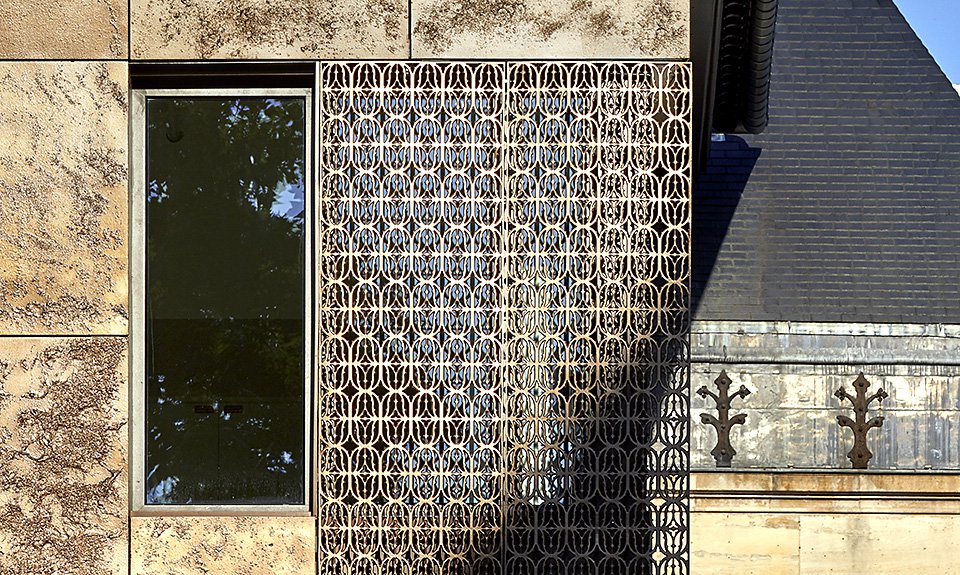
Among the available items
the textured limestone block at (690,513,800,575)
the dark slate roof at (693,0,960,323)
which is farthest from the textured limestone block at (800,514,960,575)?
the dark slate roof at (693,0,960,323)

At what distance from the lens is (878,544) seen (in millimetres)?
13812

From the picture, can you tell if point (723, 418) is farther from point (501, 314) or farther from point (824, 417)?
point (501, 314)

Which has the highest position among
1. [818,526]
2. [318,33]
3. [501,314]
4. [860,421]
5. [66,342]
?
[318,33]

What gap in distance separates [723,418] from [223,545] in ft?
40.5

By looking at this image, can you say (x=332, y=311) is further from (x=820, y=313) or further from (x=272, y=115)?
(x=820, y=313)

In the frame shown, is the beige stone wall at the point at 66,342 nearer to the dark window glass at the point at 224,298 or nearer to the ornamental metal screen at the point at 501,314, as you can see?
the dark window glass at the point at 224,298

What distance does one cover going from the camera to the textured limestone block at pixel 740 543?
13289 mm

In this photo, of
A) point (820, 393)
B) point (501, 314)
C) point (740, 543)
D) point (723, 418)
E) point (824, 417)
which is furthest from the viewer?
point (820, 393)

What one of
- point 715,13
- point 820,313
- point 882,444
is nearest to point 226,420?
point 715,13

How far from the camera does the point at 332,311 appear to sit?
4477 mm

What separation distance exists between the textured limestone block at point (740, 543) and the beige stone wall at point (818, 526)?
0.03 ft

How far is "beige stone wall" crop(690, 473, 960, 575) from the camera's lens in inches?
527

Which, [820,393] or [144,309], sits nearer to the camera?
[144,309]

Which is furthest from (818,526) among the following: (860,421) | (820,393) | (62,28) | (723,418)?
(62,28)
